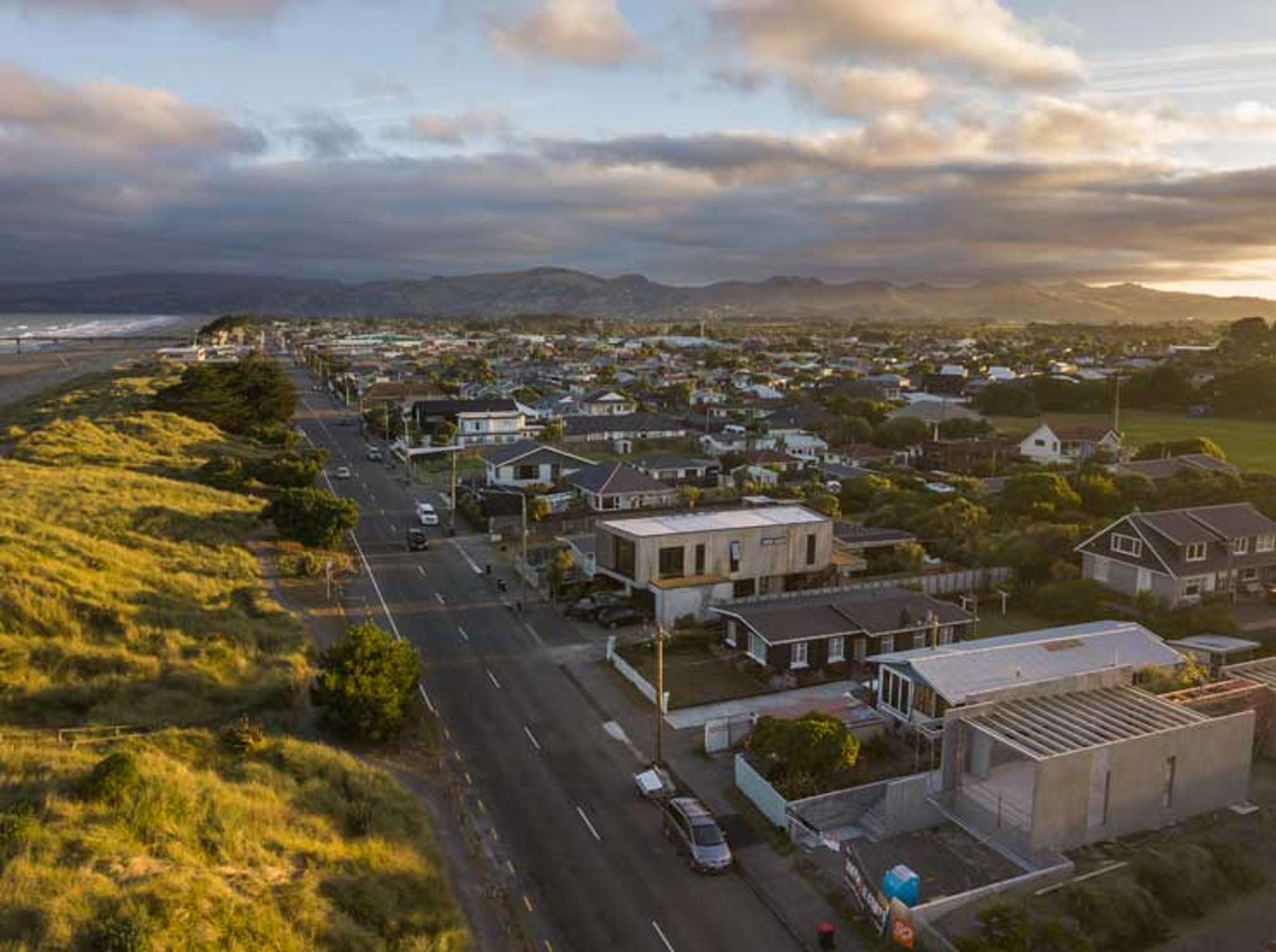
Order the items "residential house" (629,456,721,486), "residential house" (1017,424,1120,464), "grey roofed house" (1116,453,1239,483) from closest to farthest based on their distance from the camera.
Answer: "grey roofed house" (1116,453,1239,483)
"residential house" (629,456,721,486)
"residential house" (1017,424,1120,464)

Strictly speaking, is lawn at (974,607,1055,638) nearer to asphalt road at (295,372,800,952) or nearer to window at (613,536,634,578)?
window at (613,536,634,578)

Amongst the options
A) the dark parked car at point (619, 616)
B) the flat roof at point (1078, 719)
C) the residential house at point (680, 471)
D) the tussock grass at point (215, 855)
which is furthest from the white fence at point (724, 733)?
the residential house at point (680, 471)

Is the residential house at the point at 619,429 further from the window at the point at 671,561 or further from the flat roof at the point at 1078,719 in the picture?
the flat roof at the point at 1078,719

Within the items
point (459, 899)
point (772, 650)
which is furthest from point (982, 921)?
point (772, 650)

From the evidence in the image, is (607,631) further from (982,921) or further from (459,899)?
(982,921)

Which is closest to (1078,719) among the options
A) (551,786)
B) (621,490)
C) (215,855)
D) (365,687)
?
(551,786)

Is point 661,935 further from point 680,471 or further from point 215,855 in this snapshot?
point 680,471

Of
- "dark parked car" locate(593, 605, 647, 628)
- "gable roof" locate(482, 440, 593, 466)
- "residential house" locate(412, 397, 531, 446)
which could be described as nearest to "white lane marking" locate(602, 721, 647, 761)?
"dark parked car" locate(593, 605, 647, 628)
